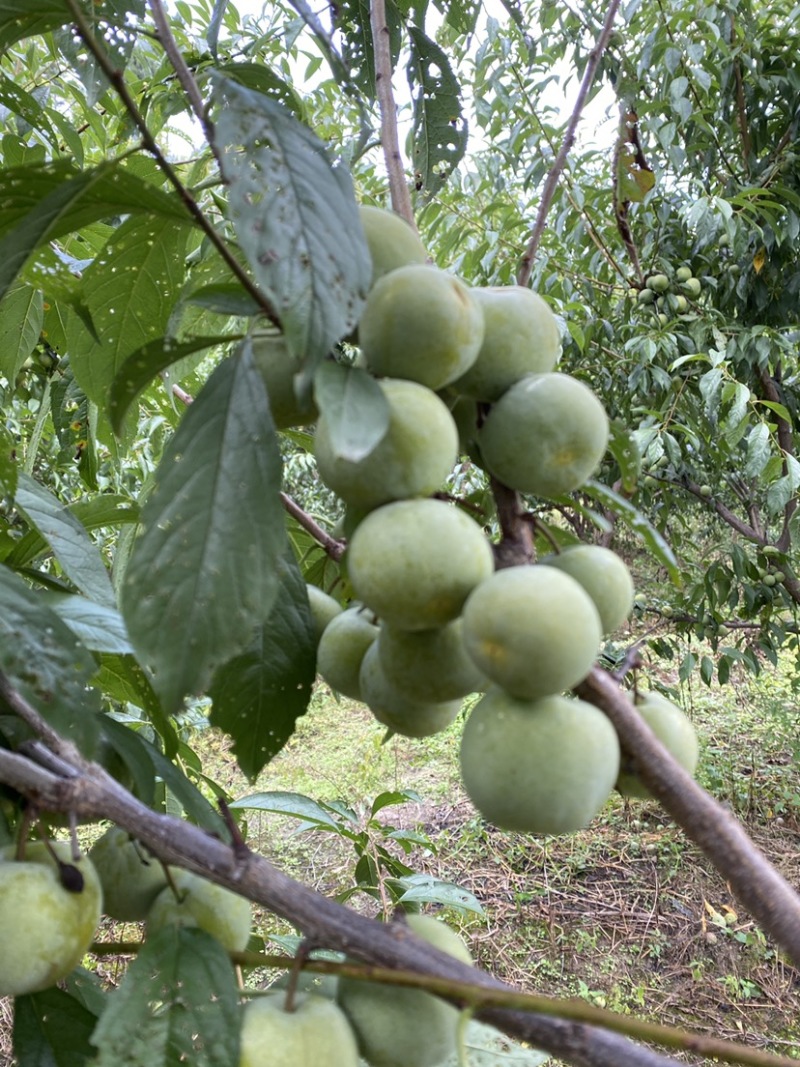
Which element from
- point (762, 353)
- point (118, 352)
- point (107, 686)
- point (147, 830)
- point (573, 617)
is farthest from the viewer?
point (762, 353)

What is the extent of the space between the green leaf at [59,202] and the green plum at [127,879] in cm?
52

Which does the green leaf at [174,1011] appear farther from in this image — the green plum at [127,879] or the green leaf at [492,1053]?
the green leaf at [492,1053]

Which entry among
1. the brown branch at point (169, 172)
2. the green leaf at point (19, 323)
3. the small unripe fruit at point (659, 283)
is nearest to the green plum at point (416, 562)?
the brown branch at point (169, 172)

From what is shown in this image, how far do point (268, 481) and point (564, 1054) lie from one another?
443mm

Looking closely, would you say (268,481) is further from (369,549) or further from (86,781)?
(86,781)

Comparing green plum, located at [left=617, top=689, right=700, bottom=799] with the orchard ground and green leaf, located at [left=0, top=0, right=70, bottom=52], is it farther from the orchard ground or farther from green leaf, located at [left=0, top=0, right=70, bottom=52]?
the orchard ground

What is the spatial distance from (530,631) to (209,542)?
0.24 meters

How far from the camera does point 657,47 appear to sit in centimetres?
283

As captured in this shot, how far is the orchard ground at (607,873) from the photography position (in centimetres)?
307

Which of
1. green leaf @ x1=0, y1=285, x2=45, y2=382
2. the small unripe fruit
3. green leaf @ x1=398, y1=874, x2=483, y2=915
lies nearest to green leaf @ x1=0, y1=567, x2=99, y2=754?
green leaf @ x1=0, y1=285, x2=45, y2=382

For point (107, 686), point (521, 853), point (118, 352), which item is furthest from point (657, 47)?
point (521, 853)

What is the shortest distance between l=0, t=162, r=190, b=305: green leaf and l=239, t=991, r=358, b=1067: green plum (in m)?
0.61

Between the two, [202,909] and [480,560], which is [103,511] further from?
[480,560]

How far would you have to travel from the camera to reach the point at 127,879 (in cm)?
74
